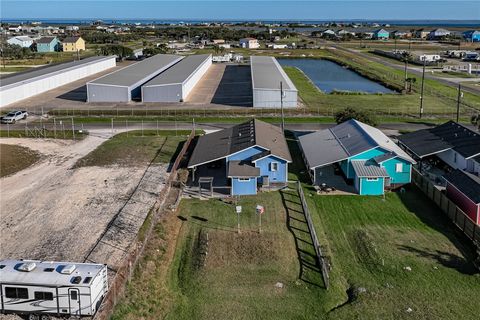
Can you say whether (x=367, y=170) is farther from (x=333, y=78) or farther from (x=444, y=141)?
(x=333, y=78)

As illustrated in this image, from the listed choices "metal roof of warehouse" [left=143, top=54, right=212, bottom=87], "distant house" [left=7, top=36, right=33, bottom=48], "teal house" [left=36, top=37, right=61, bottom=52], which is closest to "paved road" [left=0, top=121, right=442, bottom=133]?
"metal roof of warehouse" [left=143, top=54, right=212, bottom=87]

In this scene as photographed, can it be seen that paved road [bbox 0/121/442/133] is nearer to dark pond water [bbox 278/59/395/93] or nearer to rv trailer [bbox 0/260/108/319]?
dark pond water [bbox 278/59/395/93]

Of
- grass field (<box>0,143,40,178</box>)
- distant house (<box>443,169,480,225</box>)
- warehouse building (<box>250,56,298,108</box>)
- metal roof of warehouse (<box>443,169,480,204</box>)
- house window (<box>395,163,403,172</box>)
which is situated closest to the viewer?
distant house (<box>443,169,480,225</box>)

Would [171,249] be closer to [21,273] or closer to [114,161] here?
[21,273]

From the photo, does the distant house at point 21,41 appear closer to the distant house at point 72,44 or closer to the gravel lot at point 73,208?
the distant house at point 72,44

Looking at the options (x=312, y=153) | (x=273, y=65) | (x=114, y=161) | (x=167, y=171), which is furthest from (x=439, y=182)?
(x=273, y=65)

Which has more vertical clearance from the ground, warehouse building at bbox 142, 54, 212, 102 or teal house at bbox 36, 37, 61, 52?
teal house at bbox 36, 37, 61, 52

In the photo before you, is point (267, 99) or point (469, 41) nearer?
point (267, 99)
